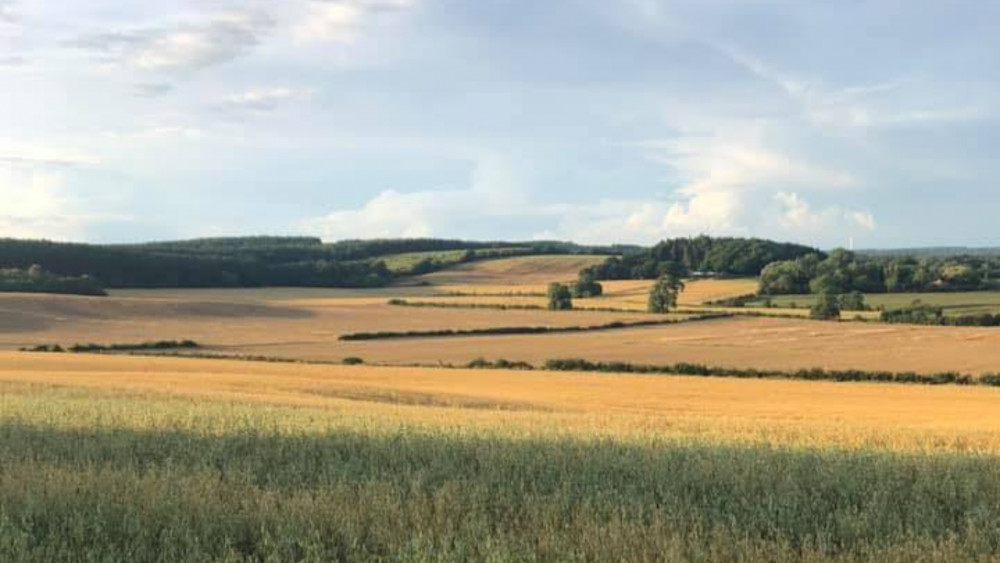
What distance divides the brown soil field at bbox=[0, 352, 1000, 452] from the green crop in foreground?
4.38 m

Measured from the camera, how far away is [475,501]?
7.51 m

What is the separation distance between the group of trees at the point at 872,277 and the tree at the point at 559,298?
2336 centimetres

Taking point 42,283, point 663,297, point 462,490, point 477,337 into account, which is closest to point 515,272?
point 663,297

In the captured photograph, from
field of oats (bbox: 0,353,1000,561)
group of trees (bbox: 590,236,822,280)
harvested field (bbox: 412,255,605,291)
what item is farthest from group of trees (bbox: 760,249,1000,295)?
field of oats (bbox: 0,353,1000,561)

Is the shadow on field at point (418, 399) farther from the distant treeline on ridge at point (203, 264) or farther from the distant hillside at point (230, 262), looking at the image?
the distant hillside at point (230, 262)

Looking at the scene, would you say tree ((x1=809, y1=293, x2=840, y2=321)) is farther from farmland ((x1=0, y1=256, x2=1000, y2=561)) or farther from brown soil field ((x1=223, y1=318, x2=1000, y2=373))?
farmland ((x1=0, y1=256, x2=1000, y2=561))

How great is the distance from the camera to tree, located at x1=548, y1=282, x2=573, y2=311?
339 ft

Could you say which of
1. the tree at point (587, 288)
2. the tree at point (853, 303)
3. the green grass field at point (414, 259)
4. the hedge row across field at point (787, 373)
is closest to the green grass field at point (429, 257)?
the green grass field at point (414, 259)

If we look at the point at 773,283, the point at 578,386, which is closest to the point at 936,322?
A: the point at 773,283

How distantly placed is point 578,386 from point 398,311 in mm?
55376

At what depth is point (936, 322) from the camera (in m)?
82.4

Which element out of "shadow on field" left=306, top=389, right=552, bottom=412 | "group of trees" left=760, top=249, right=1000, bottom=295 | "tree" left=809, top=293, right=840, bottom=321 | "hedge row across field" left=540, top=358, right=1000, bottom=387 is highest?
"group of trees" left=760, top=249, right=1000, bottom=295

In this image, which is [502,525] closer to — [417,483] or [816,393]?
[417,483]

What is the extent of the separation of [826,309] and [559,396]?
194 feet
